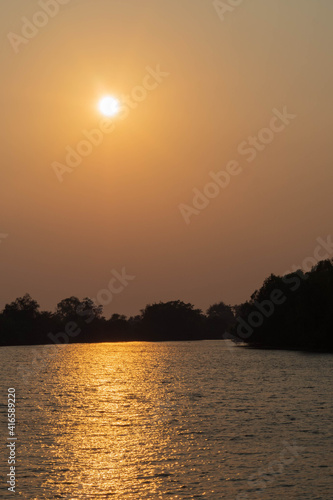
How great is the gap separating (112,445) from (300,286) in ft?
485

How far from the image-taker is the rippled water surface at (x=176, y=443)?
34.2 meters

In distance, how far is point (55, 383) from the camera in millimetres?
99812

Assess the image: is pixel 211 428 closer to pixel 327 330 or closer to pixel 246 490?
pixel 246 490

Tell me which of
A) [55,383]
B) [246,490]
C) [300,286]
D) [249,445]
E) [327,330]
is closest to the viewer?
[246,490]

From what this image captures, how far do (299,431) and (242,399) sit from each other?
2232cm

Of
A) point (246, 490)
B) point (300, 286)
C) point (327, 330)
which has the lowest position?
point (246, 490)

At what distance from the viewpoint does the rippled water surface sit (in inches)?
1348

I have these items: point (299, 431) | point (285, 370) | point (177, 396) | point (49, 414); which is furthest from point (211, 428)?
point (285, 370)

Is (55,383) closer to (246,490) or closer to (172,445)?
(172,445)

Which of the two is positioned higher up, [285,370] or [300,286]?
[300,286]

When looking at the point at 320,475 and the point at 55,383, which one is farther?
the point at 55,383

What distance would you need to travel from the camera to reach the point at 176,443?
151 feet

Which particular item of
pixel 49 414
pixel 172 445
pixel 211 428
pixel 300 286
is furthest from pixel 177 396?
pixel 300 286

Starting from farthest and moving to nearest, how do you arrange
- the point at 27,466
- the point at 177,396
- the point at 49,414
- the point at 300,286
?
the point at 300,286 → the point at 177,396 → the point at 49,414 → the point at 27,466
